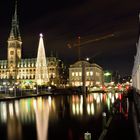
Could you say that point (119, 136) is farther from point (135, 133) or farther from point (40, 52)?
point (40, 52)

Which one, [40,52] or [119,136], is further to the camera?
[40,52]

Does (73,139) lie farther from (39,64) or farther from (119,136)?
(39,64)

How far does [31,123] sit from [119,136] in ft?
36.9

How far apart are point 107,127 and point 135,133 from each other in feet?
10.3

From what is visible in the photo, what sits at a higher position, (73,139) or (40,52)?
(40,52)

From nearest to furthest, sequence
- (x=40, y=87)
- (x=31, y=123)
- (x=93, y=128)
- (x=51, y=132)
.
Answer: (x=51, y=132) → (x=93, y=128) → (x=31, y=123) → (x=40, y=87)

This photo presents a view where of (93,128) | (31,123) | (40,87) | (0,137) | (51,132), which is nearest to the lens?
(0,137)

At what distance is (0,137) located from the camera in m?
24.7

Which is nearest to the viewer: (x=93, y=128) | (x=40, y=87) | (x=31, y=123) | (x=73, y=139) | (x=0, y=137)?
(x=73, y=139)

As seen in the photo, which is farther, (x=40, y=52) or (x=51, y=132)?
(x=40, y=52)

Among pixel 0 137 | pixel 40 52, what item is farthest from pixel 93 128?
pixel 40 52

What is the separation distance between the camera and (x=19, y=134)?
25.8 m

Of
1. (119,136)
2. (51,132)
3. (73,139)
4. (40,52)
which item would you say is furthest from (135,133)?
(40,52)

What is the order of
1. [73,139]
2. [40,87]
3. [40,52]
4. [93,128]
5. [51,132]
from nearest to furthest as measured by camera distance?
[73,139]
[51,132]
[93,128]
[40,52]
[40,87]
